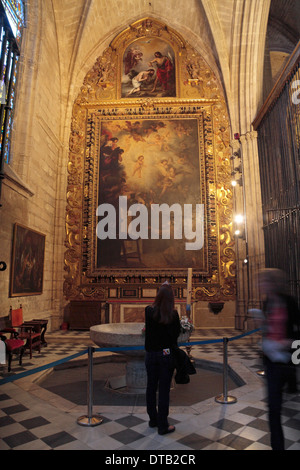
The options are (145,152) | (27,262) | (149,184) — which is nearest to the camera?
(27,262)

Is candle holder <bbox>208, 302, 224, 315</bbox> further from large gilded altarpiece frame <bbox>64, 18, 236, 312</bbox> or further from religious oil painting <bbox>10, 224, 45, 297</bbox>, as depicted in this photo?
religious oil painting <bbox>10, 224, 45, 297</bbox>

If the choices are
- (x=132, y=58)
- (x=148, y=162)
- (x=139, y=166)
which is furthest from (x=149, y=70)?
(x=139, y=166)

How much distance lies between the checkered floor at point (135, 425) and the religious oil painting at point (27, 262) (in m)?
3.78

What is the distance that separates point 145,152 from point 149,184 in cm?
123

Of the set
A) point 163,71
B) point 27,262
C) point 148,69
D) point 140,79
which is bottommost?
point 27,262

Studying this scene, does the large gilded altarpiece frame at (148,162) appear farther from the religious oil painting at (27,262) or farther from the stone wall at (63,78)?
the religious oil painting at (27,262)

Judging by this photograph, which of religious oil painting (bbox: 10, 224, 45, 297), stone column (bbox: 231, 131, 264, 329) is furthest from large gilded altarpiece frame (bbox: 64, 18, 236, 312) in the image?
religious oil painting (bbox: 10, 224, 45, 297)

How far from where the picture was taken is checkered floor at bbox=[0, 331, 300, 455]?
2.73 metres

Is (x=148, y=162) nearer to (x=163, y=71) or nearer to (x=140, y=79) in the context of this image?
(x=140, y=79)

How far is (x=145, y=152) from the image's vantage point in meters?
11.7

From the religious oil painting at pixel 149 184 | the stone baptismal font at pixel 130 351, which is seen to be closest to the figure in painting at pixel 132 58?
the religious oil painting at pixel 149 184

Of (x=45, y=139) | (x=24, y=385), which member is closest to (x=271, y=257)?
(x=24, y=385)

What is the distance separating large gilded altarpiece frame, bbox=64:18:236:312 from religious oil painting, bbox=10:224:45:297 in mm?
Result: 1785
